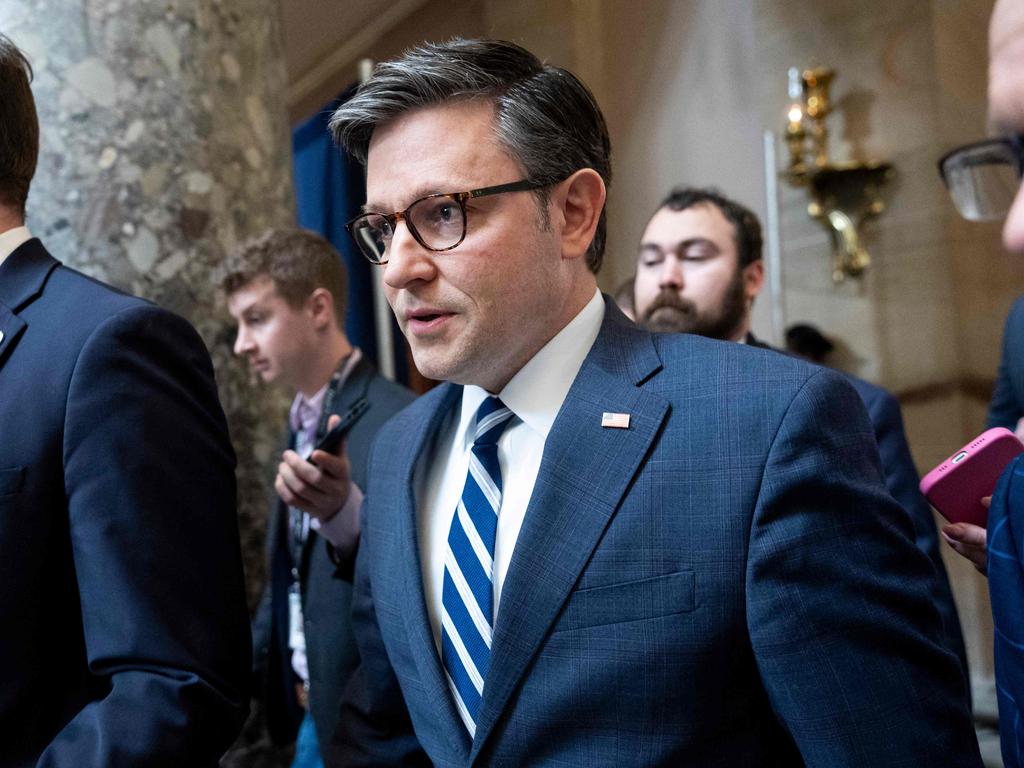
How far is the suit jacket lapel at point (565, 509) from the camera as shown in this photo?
1257 mm

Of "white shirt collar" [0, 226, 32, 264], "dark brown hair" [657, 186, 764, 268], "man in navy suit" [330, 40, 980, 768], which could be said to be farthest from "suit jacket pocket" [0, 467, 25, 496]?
"dark brown hair" [657, 186, 764, 268]

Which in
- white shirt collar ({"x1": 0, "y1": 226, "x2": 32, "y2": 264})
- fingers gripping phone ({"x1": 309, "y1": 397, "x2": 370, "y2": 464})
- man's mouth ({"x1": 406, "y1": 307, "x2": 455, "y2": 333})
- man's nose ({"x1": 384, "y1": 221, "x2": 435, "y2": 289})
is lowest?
fingers gripping phone ({"x1": 309, "y1": 397, "x2": 370, "y2": 464})

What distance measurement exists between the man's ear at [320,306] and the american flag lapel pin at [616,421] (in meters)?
1.84

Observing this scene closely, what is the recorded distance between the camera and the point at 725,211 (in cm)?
300

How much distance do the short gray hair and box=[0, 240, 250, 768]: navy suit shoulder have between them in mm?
443

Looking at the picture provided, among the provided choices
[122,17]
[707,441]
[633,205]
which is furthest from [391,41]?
[707,441]

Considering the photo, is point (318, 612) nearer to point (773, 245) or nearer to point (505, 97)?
point (505, 97)

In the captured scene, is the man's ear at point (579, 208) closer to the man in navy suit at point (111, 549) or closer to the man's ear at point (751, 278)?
the man in navy suit at point (111, 549)

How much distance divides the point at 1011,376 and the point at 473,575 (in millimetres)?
1658

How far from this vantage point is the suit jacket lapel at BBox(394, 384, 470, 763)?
1.34 metres

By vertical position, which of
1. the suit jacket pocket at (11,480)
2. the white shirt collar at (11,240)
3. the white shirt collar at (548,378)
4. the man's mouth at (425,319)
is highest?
the white shirt collar at (11,240)

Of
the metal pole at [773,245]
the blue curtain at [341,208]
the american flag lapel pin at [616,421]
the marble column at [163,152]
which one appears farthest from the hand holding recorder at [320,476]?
the metal pole at [773,245]

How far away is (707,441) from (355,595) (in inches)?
28.8

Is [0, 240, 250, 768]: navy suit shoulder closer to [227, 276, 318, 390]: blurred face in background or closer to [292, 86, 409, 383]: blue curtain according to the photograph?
[227, 276, 318, 390]: blurred face in background
